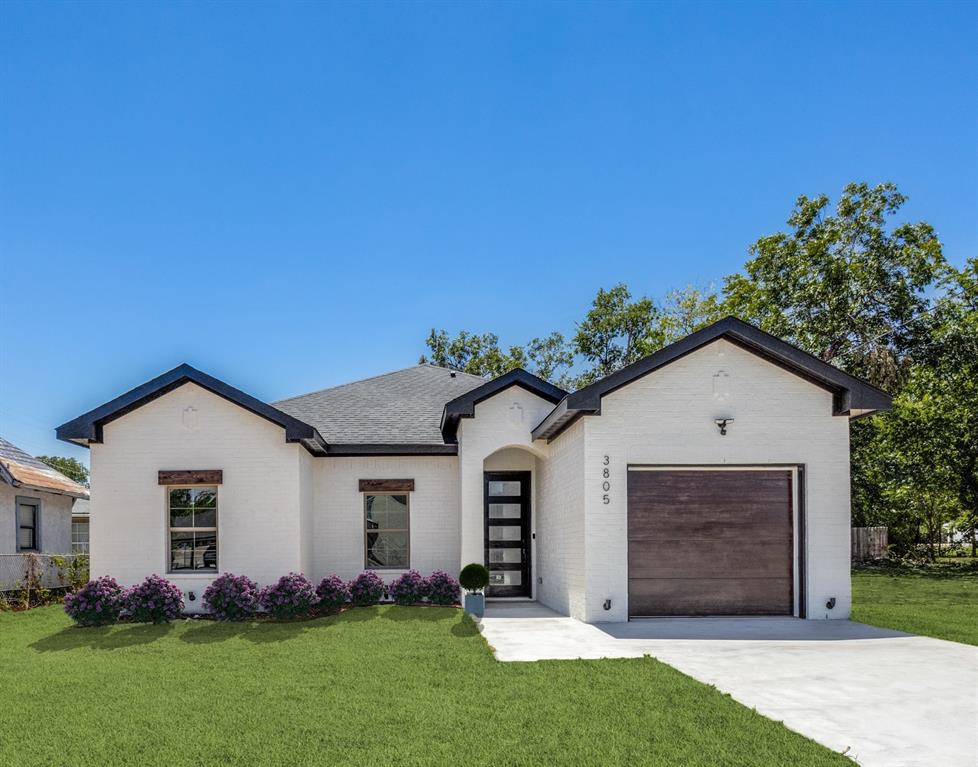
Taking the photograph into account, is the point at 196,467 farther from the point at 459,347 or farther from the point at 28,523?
the point at 459,347

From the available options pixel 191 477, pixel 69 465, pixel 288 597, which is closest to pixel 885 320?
pixel 288 597

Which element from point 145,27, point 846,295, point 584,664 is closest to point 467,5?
point 145,27

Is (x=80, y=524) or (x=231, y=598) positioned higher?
(x=231, y=598)

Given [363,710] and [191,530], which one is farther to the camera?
[191,530]

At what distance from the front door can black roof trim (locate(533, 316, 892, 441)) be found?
428 centimetres

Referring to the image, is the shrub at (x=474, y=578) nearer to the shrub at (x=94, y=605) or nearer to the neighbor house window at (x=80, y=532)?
the shrub at (x=94, y=605)

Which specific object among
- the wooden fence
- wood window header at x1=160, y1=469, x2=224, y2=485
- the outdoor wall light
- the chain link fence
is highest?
the outdoor wall light

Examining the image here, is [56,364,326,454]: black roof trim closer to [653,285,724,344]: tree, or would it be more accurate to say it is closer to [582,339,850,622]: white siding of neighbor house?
[582,339,850,622]: white siding of neighbor house

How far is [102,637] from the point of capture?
11.5 meters

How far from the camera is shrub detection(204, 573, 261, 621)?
1284 centimetres

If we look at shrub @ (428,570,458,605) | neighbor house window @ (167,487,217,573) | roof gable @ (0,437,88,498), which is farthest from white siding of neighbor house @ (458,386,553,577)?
roof gable @ (0,437,88,498)

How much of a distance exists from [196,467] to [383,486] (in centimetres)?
362

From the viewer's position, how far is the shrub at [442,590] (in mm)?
14219

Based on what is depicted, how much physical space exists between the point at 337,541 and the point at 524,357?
2935 centimetres
